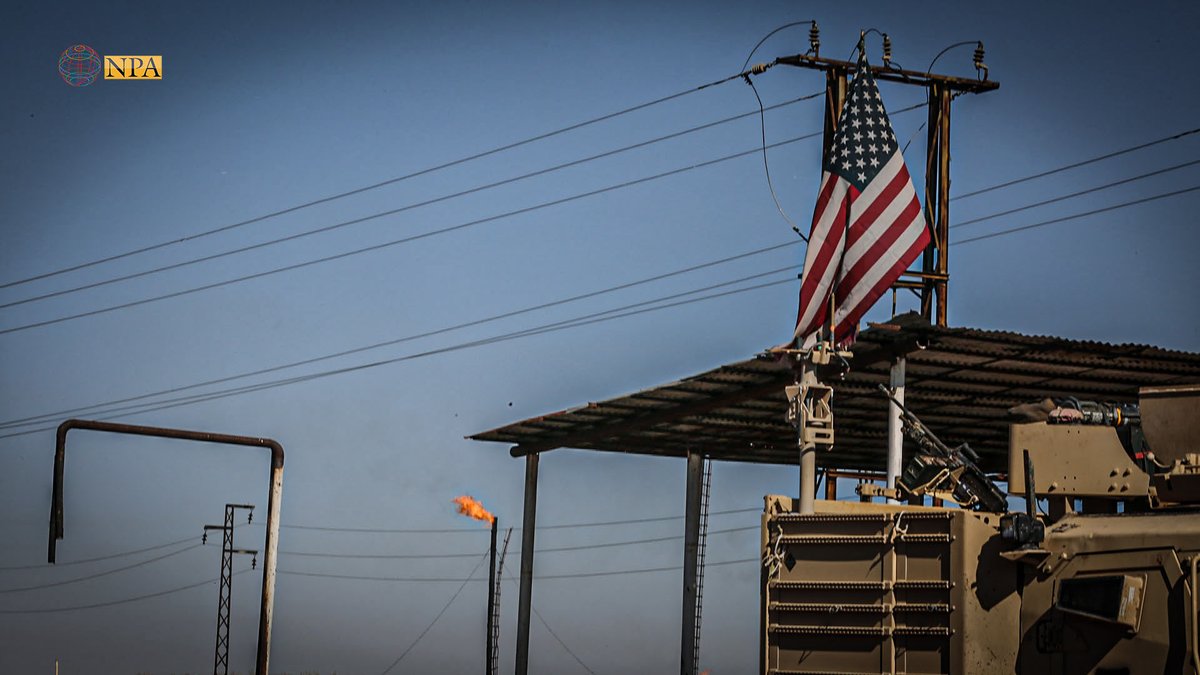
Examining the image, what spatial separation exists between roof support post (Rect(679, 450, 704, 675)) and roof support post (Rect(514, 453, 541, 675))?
3848 mm

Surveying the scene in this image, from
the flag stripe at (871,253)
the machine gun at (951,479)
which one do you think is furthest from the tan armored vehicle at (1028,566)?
the flag stripe at (871,253)

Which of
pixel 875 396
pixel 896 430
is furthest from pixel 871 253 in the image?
pixel 875 396

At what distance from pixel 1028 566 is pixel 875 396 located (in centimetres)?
1871

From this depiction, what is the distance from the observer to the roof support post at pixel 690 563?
130 ft

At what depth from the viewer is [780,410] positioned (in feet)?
113

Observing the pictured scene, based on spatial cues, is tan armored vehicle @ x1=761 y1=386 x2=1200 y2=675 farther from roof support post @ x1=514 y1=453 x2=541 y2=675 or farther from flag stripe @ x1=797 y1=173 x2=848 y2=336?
roof support post @ x1=514 y1=453 x2=541 y2=675

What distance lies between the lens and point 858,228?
22.9 metres

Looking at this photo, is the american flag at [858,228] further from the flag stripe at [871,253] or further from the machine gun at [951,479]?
the machine gun at [951,479]

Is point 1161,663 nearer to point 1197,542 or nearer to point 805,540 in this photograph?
point 1197,542

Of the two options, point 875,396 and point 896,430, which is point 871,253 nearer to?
point 896,430

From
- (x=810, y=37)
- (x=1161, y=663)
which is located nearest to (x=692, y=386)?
(x=810, y=37)

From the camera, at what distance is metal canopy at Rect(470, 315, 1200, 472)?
27.5m

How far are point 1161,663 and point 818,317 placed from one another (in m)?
10.5

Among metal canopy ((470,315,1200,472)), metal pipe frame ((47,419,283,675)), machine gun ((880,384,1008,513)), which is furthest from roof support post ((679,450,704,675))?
machine gun ((880,384,1008,513))
